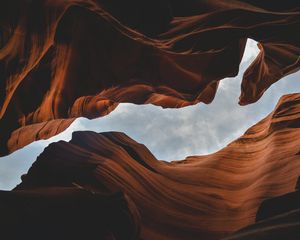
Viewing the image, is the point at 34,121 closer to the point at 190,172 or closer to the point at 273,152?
the point at 190,172

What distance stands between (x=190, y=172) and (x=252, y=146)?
3367 mm

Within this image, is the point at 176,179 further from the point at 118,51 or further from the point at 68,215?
the point at 68,215

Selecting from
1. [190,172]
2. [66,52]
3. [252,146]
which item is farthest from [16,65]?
[252,146]

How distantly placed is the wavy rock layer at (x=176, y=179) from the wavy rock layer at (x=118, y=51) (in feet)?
3.85

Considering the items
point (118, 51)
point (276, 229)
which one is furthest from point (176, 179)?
point (276, 229)

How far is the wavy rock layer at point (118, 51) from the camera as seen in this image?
6.82m

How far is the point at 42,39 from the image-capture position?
7195 millimetres

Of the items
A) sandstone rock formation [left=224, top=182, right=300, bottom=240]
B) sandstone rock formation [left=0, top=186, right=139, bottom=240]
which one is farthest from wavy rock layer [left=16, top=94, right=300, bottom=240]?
sandstone rock formation [left=224, top=182, right=300, bottom=240]

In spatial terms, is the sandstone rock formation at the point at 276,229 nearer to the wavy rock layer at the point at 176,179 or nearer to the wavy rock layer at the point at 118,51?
the wavy rock layer at the point at 176,179

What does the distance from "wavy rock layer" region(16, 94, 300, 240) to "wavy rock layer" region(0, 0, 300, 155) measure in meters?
1.17

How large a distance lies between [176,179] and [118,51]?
141 inches

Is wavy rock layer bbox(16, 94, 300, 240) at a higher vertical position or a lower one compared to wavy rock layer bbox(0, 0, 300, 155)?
lower

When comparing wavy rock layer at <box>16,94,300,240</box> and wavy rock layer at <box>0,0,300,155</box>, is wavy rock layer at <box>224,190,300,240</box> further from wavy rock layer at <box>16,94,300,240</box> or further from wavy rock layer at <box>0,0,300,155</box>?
wavy rock layer at <box>0,0,300,155</box>

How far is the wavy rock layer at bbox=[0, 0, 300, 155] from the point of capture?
6.82 meters
